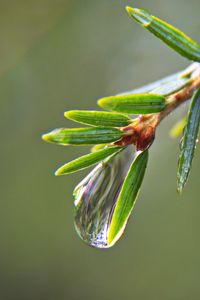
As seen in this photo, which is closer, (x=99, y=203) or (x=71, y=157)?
(x=99, y=203)

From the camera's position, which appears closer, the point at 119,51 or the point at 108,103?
the point at 108,103

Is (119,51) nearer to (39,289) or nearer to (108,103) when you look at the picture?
(39,289)

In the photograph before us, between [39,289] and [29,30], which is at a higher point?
[29,30]

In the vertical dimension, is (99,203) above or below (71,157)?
below

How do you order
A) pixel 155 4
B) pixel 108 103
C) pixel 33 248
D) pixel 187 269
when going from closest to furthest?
pixel 108 103
pixel 155 4
pixel 187 269
pixel 33 248

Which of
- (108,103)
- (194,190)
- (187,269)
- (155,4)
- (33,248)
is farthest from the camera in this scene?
(33,248)

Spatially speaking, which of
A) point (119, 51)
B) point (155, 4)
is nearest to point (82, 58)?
point (119, 51)
